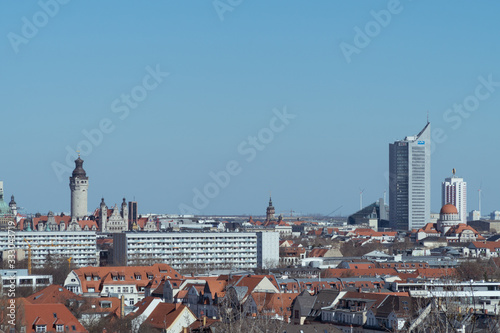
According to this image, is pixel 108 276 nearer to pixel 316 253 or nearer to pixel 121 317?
pixel 121 317

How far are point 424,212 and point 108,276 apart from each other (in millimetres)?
115662

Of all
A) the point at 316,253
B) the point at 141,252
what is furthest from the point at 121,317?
the point at 316,253

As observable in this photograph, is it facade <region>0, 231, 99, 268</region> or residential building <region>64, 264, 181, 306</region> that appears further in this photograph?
facade <region>0, 231, 99, 268</region>

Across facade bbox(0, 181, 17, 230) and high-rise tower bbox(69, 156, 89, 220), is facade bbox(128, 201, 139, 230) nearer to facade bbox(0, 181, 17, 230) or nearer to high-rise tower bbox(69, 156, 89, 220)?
high-rise tower bbox(69, 156, 89, 220)

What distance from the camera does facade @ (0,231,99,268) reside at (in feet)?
358

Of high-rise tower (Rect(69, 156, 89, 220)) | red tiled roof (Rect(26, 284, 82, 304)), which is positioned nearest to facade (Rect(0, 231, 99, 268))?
high-rise tower (Rect(69, 156, 89, 220))

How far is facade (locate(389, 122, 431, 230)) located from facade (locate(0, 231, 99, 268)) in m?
78.5

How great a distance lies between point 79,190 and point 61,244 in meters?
47.3

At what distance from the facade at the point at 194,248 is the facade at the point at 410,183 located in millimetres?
75942

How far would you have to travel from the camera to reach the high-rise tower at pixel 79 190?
522 ft

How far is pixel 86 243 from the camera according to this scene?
11250 cm

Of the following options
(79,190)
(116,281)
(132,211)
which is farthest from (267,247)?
(132,211)

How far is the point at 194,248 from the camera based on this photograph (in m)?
106

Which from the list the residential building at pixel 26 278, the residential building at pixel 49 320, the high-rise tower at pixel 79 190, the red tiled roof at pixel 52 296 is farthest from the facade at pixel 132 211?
the residential building at pixel 49 320
